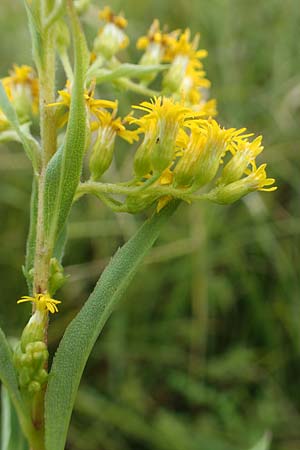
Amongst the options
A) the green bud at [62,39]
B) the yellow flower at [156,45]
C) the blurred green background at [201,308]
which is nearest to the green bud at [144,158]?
the green bud at [62,39]

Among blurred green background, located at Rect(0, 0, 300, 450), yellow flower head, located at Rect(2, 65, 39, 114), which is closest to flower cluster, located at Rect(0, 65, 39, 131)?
yellow flower head, located at Rect(2, 65, 39, 114)

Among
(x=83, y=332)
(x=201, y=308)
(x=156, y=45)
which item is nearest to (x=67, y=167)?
(x=83, y=332)

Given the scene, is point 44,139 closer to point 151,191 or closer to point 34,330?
point 151,191

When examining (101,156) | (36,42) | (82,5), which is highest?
(82,5)

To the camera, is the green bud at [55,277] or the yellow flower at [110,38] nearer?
the green bud at [55,277]

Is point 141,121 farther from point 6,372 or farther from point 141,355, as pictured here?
point 141,355

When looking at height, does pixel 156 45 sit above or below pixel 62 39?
above

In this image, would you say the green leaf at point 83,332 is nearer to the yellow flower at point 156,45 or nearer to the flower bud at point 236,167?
the flower bud at point 236,167
